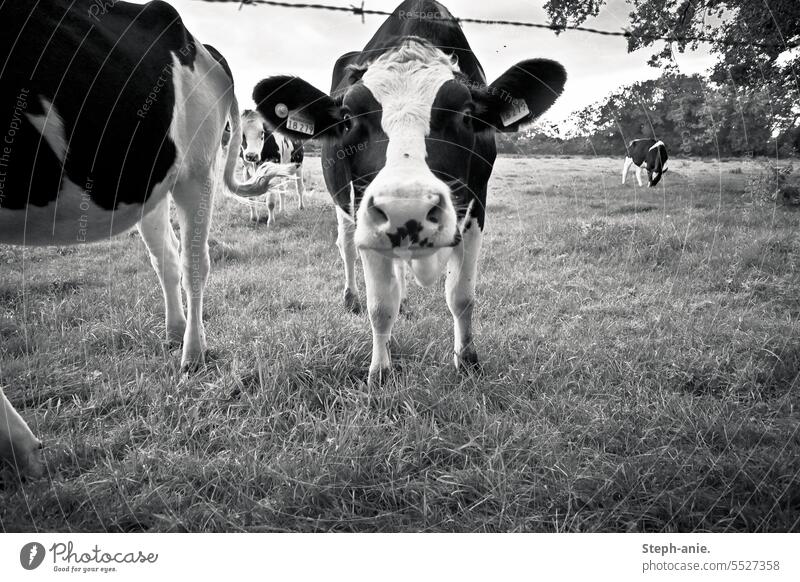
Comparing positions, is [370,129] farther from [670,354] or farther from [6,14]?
[670,354]

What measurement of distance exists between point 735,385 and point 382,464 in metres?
1.87

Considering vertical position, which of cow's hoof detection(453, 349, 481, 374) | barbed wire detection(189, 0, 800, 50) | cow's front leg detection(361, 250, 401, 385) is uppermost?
barbed wire detection(189, 0, 800, 50)

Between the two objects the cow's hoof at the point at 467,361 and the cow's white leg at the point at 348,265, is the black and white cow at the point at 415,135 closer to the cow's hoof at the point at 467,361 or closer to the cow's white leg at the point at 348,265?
the cow's hoof at the point at 467,361

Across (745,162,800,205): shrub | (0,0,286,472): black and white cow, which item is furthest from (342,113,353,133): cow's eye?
(745,162,800,205): shrub

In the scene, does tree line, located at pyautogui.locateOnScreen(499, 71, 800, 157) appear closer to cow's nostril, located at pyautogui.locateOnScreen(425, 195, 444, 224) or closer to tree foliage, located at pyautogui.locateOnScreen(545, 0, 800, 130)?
tree foliage, located at pyautogui.locateOnScreen(545, 0, 800, 130)

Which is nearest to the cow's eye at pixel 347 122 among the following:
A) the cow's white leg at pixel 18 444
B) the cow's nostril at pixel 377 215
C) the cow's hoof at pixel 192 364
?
the cow's nostril at pixel 377 215

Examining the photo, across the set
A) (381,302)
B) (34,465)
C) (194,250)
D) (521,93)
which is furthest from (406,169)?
(34,465)

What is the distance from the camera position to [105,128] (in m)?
2.26

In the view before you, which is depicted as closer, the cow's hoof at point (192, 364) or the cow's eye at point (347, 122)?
the cow's eye at point (347, 122)

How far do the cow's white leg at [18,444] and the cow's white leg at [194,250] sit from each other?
843 mm

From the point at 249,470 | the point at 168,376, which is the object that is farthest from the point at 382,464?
the point at 168,376

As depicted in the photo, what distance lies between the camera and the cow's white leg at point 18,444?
1965 millimetres

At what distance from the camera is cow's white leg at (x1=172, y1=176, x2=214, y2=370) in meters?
2.89
